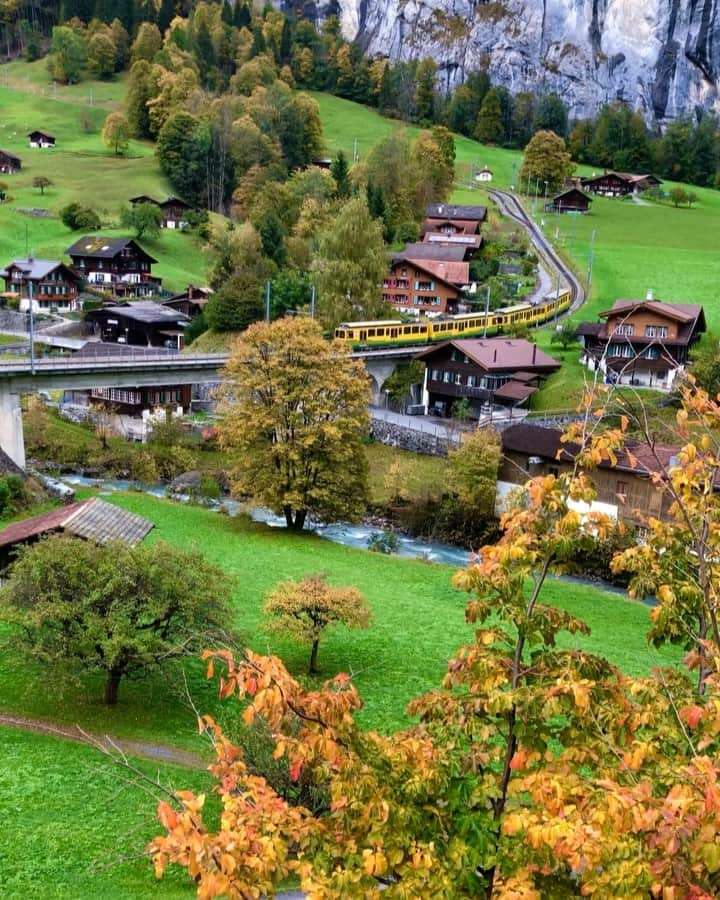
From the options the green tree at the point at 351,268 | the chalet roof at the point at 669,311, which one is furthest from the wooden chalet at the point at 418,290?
the chalet roof at the point at 669,311

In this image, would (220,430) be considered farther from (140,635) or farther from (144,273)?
(144,273)

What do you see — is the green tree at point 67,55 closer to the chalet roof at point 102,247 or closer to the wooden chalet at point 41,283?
the chalet roof at point 102,247

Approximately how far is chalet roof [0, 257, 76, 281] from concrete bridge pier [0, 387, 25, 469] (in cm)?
2991

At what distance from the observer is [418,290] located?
73.3m

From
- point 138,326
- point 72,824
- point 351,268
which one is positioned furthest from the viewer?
point 138,326

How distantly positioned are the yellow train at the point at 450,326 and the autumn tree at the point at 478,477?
1953 cm

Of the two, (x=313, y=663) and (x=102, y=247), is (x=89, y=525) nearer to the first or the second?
(x=313, y=663)

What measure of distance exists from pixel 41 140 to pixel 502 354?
81059mm

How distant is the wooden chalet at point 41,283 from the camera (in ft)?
230

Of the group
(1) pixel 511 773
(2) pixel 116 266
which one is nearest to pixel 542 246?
(2) pixel 116 266

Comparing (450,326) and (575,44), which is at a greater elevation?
(575,44)

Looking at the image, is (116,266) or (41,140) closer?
(116,266)

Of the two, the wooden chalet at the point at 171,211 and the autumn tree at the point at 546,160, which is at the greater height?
the autumn tree at the point at 546,160

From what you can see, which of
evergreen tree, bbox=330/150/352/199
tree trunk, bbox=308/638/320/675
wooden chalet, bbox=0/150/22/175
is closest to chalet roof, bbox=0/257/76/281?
evergreen tree, bbox=330/150/352/199
